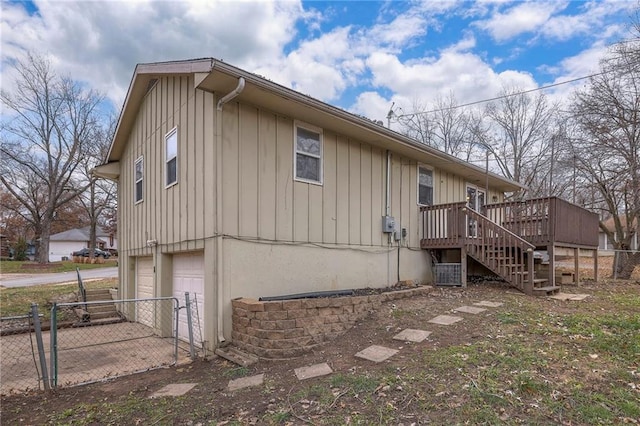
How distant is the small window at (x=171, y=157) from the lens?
297 inches

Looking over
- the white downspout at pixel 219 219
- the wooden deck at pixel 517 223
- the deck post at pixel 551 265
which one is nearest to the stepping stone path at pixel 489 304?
the wooden deck at pixel 517 223

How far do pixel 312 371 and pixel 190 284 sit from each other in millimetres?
3687

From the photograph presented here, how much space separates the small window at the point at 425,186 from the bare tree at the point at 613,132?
7.54m

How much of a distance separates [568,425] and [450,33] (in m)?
11.7

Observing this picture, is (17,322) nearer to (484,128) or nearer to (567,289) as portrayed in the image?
(567,289)

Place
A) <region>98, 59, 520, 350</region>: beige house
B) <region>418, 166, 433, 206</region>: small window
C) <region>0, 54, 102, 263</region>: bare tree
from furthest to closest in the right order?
<region>0, 54, 102, 263</region>: bare tree, <region>418, 166, 433, 206</region>: small window, <region>98, 59, 520, 350</region>: beige house

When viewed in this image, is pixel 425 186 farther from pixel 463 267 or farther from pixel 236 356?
pixel 236 356

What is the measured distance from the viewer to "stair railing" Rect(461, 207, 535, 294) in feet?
26.1

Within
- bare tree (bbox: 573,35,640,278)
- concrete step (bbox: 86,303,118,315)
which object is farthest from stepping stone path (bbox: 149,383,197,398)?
bare tree (bbox: 573,35,640,278)

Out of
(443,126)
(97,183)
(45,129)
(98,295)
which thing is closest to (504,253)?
(98,295)

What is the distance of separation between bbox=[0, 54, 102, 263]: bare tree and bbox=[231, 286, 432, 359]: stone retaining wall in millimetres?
27340

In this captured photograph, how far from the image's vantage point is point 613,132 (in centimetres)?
1416

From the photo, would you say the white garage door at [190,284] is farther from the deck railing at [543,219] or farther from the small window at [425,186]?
the deck railing at [543,219]

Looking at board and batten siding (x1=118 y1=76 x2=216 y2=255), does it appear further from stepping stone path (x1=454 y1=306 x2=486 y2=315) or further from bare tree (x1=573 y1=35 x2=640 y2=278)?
bare tree (x1=573 y1=35 x2=640 y2=278)
